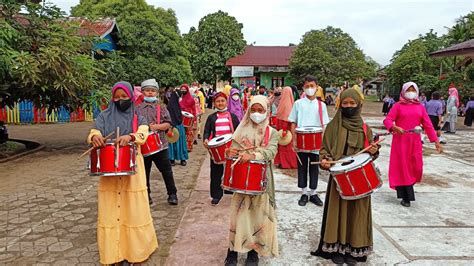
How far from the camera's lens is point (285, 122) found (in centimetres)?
803

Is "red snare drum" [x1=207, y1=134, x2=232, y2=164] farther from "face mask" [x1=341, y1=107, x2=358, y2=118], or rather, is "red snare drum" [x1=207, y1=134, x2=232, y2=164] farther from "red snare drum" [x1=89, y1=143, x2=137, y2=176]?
"red snare drum" [x1=89, y1=143, x2=137, y2=176]

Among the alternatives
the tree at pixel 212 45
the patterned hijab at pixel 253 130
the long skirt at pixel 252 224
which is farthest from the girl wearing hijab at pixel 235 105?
the tree at pixel 212 45

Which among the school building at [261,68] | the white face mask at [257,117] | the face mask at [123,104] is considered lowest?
the white face mask at [257,117]

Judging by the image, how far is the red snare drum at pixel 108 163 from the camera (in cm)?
344

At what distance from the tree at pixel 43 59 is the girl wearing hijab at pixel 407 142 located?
6743mm

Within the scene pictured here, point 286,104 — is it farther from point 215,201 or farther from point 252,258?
point 252,258

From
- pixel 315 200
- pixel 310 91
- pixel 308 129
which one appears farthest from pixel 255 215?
pixel 310 91

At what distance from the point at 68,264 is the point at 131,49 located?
18271 mm

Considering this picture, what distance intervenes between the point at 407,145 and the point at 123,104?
167 inches

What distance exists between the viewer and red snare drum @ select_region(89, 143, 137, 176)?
11.3 ft

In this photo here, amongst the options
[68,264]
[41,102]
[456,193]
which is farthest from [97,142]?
[41,102]

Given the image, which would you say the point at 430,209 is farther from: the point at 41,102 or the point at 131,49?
the point at 131,49

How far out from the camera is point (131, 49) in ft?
68.4

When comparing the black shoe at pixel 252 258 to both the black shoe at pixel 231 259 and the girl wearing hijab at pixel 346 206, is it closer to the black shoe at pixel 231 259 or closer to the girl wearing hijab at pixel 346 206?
the black shoe at pixel 231 259
